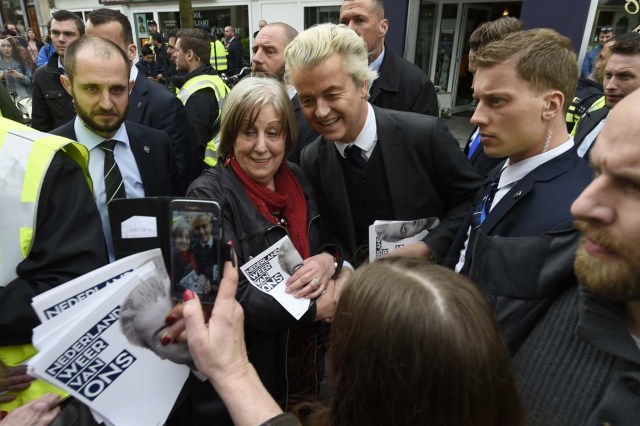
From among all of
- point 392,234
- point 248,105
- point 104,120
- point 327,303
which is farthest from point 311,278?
point 104,120

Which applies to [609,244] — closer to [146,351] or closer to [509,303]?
[509,303]

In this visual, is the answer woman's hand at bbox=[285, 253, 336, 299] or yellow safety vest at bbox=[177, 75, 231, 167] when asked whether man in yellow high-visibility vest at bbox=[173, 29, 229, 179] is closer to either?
yellow safety vest at bbox=[177, 75, 231, 167]

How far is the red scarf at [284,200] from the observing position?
1.71 metres

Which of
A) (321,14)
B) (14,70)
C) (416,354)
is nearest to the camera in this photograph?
(416,354)

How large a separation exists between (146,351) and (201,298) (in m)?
0.22

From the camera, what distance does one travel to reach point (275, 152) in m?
1.77

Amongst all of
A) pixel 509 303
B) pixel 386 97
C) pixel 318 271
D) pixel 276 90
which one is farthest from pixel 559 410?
pixel 386 97

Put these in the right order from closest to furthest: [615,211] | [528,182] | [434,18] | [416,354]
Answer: [416,354], [615,211], [528,182], [434,18]

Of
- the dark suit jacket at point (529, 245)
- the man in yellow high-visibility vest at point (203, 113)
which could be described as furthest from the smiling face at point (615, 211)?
the man in yellow high-visibility vest at point (203, 113)

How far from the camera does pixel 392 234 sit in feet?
6.33

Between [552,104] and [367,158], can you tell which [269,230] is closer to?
[367,158]

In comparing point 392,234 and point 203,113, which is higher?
point 203,113

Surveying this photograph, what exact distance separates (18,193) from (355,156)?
135cm

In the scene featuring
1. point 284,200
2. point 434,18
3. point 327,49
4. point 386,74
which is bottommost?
point 284,200
